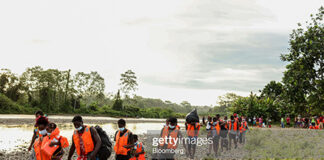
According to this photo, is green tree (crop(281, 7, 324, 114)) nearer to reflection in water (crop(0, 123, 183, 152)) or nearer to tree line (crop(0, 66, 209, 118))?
reflection in water (crop(0, 123, 183, 152))

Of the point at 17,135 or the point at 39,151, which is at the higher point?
the point at 39,151

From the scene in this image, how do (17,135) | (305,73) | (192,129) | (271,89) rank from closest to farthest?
(192,129)
(17,135)
(305,73)
(271,89)

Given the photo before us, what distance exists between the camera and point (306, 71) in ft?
93.2

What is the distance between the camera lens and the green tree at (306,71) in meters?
28.3

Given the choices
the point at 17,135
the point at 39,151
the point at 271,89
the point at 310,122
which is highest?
the point at 271,89

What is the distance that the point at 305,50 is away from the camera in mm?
29156

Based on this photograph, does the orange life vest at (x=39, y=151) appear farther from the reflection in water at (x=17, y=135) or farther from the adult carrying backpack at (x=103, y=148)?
the reflection in water at (x=17, y=135)

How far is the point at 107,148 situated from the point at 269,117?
38.5 m

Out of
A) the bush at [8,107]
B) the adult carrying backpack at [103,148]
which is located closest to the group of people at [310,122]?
the adult carrying backpack at [103,148]

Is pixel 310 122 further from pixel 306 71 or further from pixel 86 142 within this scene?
pixel 86 142

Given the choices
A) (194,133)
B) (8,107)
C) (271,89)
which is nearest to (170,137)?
(194,133)

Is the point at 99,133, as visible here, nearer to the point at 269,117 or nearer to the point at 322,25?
the point at 322,25

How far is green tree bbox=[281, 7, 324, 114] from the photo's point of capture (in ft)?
92.8

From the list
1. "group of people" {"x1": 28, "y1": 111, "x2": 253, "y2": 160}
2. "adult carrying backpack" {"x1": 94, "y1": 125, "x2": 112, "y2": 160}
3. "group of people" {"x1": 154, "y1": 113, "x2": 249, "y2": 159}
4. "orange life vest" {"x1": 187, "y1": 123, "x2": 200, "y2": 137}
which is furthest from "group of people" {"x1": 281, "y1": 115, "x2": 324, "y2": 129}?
"adult carrying backpack" {"x1": 94, "y1": 125, "x2": 112, "y2": 160}
